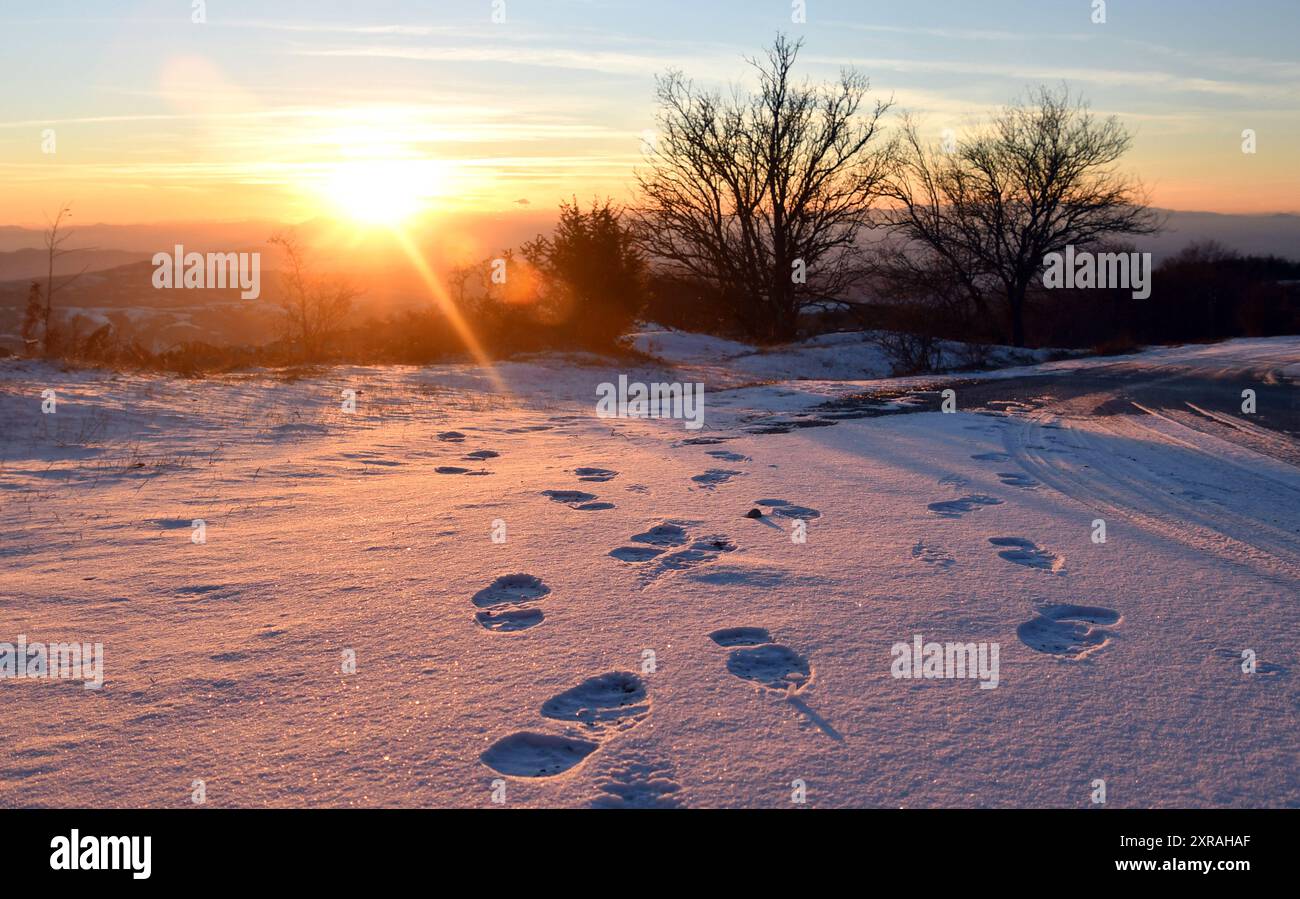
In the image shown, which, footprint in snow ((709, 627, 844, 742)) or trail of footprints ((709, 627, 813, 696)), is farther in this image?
trail of footprints ((709, 627, 813, 696))

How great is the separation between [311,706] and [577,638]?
84cm

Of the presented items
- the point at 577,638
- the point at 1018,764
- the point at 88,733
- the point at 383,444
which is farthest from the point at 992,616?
the point at 383,444

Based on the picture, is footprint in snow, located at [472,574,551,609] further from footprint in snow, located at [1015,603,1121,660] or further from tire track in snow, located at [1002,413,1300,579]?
tire track in snow, located at [1002,413,1300,579]

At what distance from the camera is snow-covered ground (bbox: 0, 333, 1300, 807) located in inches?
81.4

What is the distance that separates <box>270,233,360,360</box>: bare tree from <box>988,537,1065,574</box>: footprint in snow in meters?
18.6

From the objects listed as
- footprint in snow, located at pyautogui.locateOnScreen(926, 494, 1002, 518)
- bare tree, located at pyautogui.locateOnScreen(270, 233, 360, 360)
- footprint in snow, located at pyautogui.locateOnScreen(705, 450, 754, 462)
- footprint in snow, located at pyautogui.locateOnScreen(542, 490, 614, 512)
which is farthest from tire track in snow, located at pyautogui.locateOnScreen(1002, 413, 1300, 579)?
bare tree, located at pyautogui.locateOnScreen(270, 233, 360, 360)

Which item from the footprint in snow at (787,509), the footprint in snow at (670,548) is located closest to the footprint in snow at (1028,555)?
the footprint in snow at (787,509)

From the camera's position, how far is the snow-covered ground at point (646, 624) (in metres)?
2.07

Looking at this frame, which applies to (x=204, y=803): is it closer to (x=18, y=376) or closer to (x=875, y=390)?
(x=18, y=376)

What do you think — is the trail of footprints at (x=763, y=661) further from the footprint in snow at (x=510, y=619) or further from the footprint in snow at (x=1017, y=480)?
the footprint in snow at (x=1017, y=480)

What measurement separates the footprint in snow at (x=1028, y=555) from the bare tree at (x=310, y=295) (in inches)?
732

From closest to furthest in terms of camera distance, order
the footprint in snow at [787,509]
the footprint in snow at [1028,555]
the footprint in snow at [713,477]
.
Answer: the footprint in snow at [1028,555]
the footprint in snow at [787,509]
the footprint in snow at [713,477]
